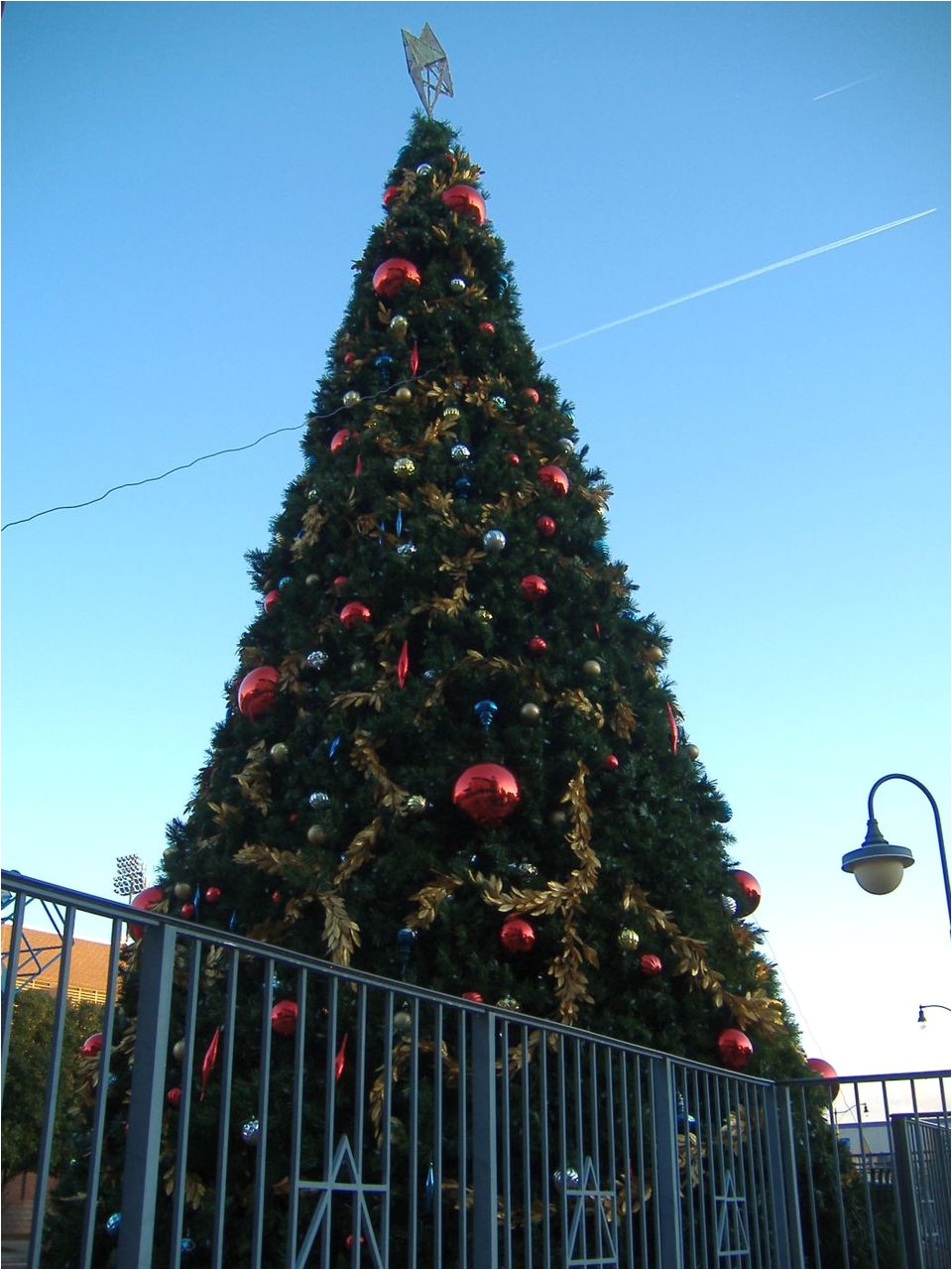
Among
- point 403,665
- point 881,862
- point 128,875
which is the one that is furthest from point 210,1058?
point 128,875

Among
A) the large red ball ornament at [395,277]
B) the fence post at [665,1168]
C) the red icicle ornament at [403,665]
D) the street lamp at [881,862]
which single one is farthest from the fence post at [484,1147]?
the large red ball ornament at [395,277]

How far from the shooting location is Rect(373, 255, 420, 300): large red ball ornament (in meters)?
9.05

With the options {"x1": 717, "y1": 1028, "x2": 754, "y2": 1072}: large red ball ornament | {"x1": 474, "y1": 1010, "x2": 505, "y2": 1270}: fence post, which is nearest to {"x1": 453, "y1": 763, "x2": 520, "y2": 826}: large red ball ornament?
{"x1": 717, "y1": 1028, "x2": 754, "y2": 1072}: large red ball ornament

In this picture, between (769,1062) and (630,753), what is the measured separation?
193 centimetres

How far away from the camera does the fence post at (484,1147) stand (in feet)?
13.0

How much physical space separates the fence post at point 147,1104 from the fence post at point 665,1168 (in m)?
2.85

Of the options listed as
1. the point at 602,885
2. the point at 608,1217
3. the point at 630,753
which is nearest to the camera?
the point at 608,1217

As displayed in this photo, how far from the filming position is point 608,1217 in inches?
201

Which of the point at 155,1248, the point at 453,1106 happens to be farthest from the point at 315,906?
the point at 155,1248

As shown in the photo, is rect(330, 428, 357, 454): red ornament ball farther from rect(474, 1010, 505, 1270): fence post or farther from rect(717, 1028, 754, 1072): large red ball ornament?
rect(474, 1010, 505, 1270): fence post

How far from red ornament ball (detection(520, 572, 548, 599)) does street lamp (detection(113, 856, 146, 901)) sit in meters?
38.6

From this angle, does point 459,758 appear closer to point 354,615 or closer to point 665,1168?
point 354,615

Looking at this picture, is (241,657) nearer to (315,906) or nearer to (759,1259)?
(315,906)

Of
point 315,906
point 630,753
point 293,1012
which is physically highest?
point 630,753
